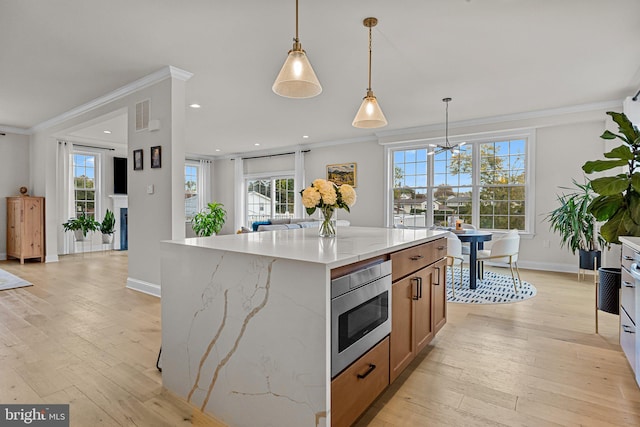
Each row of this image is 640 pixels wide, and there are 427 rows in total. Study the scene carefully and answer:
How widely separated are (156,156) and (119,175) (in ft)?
17.3

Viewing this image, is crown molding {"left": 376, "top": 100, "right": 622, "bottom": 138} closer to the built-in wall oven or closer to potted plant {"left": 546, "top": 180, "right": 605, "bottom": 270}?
potted plant {"left": 546, "top": 180, "right": 605, "bottom": 270}

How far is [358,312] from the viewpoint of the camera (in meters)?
1.56

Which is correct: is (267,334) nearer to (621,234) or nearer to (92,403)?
(92,403)

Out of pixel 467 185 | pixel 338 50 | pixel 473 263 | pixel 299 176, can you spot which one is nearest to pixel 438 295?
pixel 473 263

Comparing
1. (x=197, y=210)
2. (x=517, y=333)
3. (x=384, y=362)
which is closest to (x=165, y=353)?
(x=384, y=362)

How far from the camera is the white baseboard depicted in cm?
393

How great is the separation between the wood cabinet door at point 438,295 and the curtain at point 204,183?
338 inches

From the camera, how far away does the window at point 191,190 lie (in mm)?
9672

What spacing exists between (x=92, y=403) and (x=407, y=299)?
6.04 feet

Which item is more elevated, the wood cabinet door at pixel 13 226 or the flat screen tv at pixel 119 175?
the flat screen tv at pixel 119 175

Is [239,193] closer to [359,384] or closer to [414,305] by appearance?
[414,305]

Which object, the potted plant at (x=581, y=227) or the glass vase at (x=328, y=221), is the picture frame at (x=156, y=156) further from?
the potted plant at (x=581, y=227)

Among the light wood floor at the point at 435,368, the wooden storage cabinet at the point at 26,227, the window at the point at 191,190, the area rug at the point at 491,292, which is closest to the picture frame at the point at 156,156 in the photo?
the light wood floor at the point at 435,368

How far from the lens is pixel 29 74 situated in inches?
151
